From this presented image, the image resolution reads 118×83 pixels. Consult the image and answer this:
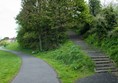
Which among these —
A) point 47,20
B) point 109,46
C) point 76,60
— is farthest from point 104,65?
point 47,20

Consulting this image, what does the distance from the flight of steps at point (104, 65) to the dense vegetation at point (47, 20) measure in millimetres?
11291

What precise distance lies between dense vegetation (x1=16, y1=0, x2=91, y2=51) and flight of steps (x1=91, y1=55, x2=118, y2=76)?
11.3 m

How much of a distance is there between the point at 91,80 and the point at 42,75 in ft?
11.0

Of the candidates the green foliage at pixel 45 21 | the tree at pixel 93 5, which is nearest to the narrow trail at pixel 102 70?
the green foliage at pixel 45 21

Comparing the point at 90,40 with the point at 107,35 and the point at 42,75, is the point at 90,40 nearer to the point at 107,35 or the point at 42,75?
the point at 107,35

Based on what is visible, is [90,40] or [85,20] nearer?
[90,40]

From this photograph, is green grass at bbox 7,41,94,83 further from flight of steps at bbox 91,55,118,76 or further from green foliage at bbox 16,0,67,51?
green foliage at bbox 16,0,67,51

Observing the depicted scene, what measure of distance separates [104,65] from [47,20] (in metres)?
15.0

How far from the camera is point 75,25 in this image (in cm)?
3625

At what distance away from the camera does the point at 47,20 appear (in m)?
33.3

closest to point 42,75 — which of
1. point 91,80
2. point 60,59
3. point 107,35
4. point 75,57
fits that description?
point 91,80

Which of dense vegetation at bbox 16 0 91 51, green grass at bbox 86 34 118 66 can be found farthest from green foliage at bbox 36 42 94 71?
dense vegetation at bbox 16 0 91 51

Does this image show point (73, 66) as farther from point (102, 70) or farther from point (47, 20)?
point (47, 20)

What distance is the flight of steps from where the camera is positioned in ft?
61.2
